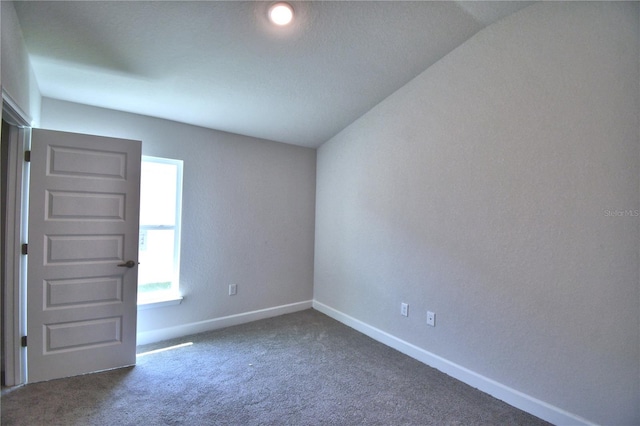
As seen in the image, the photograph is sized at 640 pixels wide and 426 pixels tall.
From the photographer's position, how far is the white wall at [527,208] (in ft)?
5.48

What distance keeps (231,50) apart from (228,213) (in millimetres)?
1769

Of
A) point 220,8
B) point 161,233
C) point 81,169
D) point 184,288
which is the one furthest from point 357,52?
point 184,288

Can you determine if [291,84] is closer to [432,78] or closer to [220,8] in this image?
[220,8]

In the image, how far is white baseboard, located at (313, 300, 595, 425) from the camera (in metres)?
1.84

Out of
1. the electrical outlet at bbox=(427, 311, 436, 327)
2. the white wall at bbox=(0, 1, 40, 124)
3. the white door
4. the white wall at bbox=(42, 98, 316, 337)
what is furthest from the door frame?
the electrical outlet at bbox=(427, 311, 436, 327)

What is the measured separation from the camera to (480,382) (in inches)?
87.0

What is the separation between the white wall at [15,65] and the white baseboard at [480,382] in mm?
3375

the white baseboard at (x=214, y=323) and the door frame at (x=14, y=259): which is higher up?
the door frame at (x=14, y=259)

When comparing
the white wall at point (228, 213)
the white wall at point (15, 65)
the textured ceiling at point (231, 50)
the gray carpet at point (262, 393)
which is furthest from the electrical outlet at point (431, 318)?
the white wall at point (15, 65)

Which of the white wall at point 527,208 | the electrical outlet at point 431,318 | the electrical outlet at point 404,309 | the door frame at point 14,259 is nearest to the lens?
the white wall at point 527,208

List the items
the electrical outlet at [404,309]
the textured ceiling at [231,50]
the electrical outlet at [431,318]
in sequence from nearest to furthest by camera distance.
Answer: the textured ceiling at [231,50] < the electrical outlet at [431,318] < the electrical outlet at [404,309]

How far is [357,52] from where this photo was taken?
7.52ft

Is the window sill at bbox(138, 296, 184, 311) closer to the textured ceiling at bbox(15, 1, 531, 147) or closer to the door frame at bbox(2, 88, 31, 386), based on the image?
the door frame at bbox(2, 88, 31, 386)

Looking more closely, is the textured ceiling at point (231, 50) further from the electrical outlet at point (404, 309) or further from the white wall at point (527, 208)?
the electrical outlet at point (404, 309)
